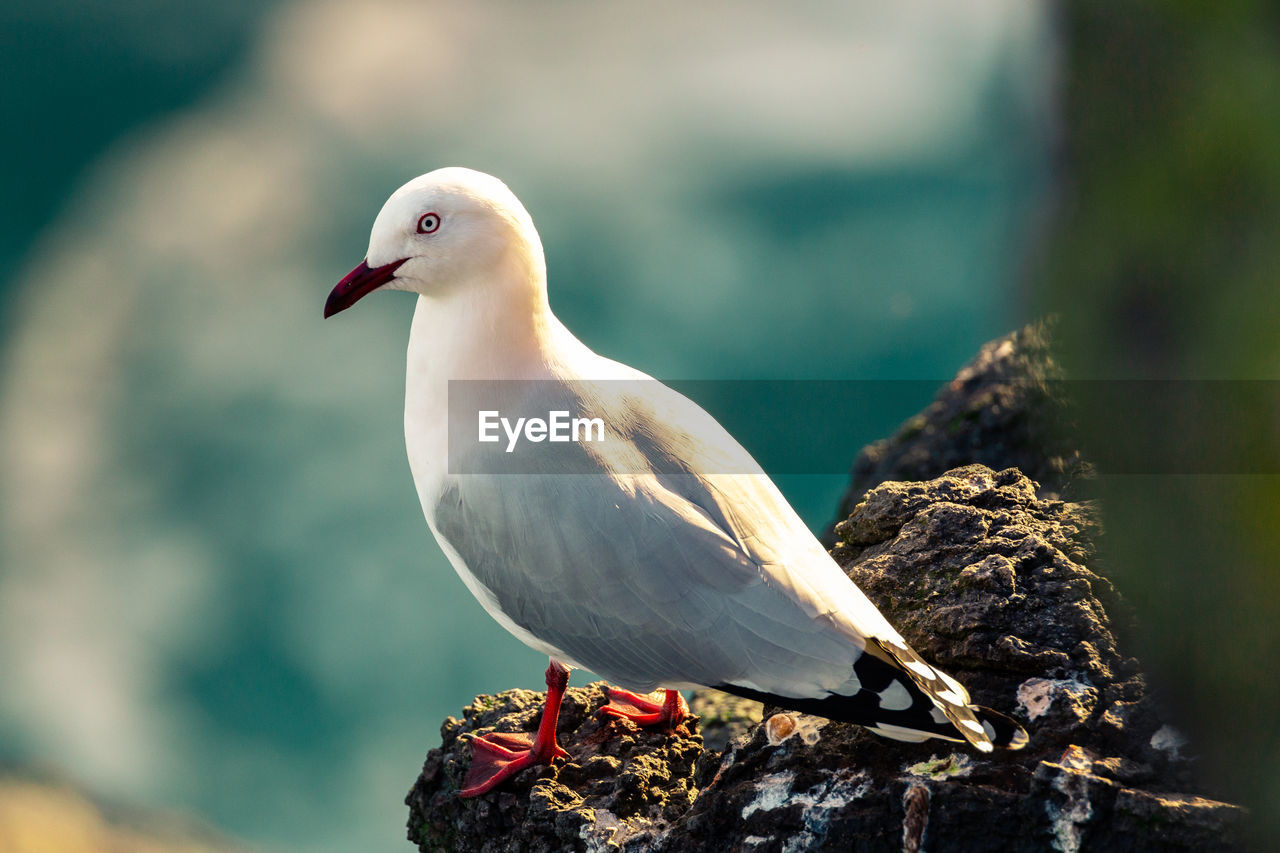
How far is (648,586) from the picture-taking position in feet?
8.09

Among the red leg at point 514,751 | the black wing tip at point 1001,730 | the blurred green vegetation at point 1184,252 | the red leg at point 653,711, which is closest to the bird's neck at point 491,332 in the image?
the red leg at point 514,751

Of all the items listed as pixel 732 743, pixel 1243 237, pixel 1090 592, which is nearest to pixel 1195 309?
pixel 1243 237

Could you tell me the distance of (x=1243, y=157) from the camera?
802 millimetres

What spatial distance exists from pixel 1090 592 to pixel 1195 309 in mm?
1784

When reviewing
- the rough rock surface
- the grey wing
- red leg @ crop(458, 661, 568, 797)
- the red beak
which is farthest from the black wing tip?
the red beak

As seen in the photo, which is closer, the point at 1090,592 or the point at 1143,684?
the point at 1143,684

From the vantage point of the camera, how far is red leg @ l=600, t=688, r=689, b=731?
290cm

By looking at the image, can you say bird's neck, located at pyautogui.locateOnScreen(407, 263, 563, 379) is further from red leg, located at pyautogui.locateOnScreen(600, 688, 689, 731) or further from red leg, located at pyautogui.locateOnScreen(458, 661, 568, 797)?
red leg, located at pyautogui.locateOnScreen(600, 688, 689, 731)

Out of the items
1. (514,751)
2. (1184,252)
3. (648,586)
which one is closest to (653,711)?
(514,751)

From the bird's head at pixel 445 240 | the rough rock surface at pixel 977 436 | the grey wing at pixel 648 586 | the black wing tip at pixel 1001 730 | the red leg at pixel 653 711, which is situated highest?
the rough rock surface at pixel 977 436

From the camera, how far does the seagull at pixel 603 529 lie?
7.68 feet

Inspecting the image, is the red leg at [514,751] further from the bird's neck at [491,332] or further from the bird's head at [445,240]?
the bird's head at [445,240]

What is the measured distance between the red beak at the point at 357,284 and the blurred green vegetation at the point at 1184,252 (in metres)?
2.17

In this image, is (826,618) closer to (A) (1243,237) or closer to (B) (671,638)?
(B) (671,638)
